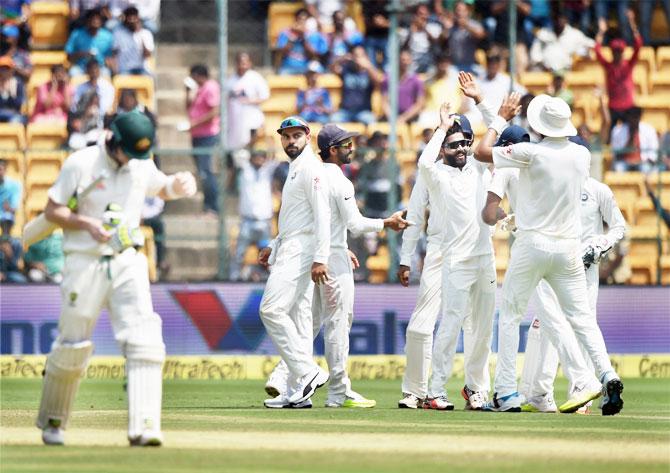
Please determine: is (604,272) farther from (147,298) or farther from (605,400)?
(147,298)

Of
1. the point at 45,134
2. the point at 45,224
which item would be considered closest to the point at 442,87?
the point at 45,134

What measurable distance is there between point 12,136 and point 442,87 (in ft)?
17.5

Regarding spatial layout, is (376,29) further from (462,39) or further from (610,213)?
(610,213)

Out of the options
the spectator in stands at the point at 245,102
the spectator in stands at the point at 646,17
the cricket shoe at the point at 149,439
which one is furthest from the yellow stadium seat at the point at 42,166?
the cricket shoe at the point at 149,439

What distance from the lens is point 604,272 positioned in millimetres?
18750

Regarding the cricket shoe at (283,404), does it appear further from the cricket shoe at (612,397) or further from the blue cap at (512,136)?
the blue cap at (512,136)

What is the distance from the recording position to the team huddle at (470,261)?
36.8 feet

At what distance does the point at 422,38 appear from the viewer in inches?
806

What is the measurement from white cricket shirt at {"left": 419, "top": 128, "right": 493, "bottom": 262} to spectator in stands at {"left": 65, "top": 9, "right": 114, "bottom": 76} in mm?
9153

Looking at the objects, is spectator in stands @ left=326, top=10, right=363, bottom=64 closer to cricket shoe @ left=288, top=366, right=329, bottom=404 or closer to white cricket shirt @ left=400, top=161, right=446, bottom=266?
white cricket shirt @ left=400, top=161, right=446, bottom=266

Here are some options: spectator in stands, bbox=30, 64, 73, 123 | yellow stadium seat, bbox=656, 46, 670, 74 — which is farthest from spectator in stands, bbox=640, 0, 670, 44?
spectator in stands, bbox=30, 64, 73, 123

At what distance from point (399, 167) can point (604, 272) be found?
8.94ft

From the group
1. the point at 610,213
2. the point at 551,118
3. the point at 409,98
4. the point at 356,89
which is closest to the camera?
the point at 551,118

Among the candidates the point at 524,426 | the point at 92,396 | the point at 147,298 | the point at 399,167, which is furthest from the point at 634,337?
the point at 147,298
